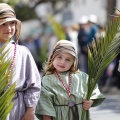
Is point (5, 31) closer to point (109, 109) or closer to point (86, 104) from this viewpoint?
point (86, 104)

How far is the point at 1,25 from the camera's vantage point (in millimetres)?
4719

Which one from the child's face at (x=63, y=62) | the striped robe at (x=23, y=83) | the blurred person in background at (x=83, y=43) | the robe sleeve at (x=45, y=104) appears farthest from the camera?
the blurred person in background at (x=83, y=43)

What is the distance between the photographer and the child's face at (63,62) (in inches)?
203

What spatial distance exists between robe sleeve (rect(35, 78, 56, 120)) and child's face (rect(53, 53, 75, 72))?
21cm

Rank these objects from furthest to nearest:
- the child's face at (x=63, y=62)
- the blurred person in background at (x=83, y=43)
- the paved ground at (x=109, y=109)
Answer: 1. the blurred person in background at (x=83, y=43)
2. the paved ground at (x=109, y=109)
3. the child's face at (x=63, y=62)

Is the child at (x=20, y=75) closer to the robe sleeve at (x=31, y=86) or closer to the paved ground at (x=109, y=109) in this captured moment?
the robe sleeve at (x=31, y=86)

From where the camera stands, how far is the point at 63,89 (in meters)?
5.07

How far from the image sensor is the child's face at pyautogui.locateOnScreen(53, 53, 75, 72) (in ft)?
16.9

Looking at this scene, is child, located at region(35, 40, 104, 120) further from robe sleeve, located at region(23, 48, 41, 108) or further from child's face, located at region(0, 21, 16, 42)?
child's face, located at region(0, 21, 16, 42)

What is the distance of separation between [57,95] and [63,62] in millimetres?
317

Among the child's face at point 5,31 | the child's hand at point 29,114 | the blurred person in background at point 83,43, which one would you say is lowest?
the blurred person in background at point 83,43

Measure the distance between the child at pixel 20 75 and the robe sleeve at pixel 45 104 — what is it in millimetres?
256

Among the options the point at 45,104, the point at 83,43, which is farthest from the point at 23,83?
the point at 83,43

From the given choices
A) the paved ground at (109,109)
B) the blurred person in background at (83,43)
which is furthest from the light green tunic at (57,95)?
the blurred person in background at (83,43)
